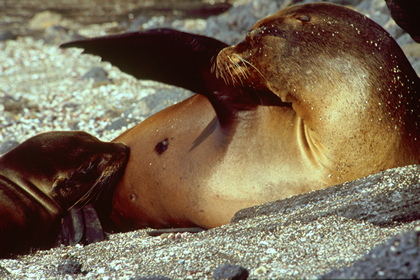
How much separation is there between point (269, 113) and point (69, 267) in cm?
131

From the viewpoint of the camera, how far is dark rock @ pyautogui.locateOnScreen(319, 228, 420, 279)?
1.73 metres

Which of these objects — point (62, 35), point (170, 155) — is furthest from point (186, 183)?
point (62, 35)

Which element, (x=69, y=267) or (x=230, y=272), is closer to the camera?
(x=230, y=272)

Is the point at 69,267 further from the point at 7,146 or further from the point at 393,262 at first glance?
the point at 7,146

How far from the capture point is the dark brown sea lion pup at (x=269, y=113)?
2861mm

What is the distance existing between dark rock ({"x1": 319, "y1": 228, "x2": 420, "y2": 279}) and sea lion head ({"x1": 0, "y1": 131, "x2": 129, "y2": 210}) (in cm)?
223

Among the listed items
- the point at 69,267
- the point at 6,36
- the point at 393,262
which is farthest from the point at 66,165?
the point at 6,36

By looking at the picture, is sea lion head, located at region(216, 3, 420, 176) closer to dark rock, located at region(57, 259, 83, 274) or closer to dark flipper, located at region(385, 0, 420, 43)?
dark flipper, located at region(385, 0, 420, 43)

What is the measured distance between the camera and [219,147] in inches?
131

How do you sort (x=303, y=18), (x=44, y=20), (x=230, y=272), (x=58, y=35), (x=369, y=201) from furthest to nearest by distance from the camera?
1. (x=44, y=20)
2. (x=58, y=35)
3. (x=303, y=18)
4. (x=369, y=201)
5. (x=230, y=272)

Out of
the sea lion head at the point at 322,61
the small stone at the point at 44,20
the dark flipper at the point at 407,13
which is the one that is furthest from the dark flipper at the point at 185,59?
the small stone at the point at 44,20

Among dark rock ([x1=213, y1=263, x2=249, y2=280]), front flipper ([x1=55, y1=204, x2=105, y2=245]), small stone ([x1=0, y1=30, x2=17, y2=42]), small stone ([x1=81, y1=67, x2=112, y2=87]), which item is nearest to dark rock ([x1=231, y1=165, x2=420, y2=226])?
dark rock ([x1=213, y1=263, x2=249, y2=280])

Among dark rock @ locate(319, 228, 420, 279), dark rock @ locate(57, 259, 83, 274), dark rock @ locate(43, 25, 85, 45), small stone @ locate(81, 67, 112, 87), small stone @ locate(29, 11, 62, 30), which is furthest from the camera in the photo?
small stone @ locate(29, 11, 62, 30)

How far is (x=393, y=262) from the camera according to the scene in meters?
1.76
